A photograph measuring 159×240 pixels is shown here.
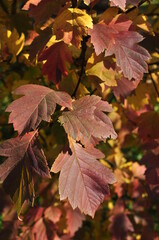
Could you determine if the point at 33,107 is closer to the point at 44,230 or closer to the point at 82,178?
the point at 82,178

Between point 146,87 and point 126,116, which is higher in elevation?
point 146,87

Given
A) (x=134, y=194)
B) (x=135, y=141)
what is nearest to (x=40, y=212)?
(x=134, y=194)

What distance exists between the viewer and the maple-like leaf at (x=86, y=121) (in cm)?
94

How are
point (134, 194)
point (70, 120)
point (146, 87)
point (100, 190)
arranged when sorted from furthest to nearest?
point (134, 194) → point (146, 87) → point (100, 190) → point (70, 120)

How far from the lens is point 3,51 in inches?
50.4

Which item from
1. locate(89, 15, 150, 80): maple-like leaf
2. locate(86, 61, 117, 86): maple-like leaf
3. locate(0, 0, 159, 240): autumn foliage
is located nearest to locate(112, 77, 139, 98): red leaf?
locate(0, 0, 159, 240): autumn foliage

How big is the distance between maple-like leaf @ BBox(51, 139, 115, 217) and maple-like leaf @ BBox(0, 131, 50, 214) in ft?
0.19

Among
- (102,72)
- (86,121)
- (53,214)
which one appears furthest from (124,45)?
(53,214)

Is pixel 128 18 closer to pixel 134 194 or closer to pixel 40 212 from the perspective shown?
pixel 40 212

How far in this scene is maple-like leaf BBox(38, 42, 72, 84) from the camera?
1.17 meters

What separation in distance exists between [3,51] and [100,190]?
53 cm

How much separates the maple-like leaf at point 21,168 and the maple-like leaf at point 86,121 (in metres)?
0.12

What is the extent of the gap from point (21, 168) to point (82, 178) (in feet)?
0.51

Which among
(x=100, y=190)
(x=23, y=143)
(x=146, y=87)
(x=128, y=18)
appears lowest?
(x=146, y=87)
